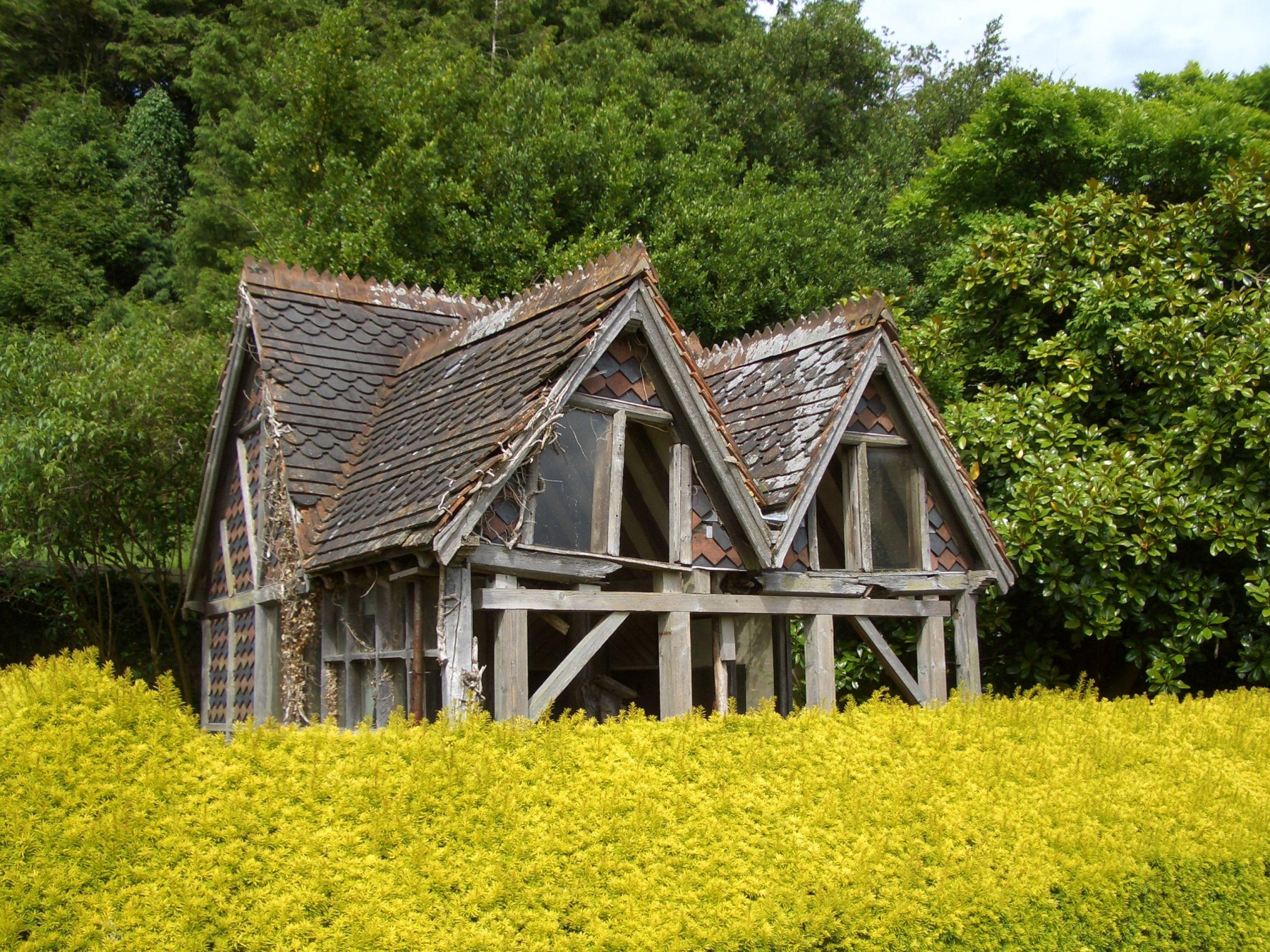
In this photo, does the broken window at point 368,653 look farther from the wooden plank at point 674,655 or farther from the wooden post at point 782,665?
the wooden post at point 782,665

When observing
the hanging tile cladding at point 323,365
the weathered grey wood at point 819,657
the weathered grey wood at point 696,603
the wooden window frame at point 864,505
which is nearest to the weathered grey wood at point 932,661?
the weathered grey wood at point 696,603

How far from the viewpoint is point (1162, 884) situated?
7855 millimetres

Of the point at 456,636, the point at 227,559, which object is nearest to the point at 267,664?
the point at 227,559

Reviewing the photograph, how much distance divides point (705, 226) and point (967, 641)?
12971 mm

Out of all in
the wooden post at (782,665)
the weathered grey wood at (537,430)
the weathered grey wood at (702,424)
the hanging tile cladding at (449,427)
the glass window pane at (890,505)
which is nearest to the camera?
the weathered grey wood at (537,430)

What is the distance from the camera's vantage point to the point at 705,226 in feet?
75.9

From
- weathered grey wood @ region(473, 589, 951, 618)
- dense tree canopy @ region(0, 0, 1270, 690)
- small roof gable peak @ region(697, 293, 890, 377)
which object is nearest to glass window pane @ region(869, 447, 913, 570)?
weathered grey wood @ region(473, 589, 951, 618)

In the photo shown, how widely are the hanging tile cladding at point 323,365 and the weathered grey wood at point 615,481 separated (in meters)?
2.82

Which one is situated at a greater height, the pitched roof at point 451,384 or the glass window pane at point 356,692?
the pitched roof at point 451,384

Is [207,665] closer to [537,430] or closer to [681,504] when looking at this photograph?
[681,504]

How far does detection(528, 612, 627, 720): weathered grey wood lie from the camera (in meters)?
8.63

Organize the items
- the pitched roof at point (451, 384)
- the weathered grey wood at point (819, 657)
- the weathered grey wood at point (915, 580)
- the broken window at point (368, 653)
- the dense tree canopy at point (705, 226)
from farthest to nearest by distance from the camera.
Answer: the dense tree canopy at point (705, 226) → the weathered grey wood at point (915, 580) → the weathered grey wood at point (819, 657) → the broken window at point (368, 653) → the pitched roof at point (451, 384)

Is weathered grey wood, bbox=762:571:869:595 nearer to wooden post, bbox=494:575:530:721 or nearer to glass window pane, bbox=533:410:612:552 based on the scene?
glass window pane, bbox=533:410:612:552

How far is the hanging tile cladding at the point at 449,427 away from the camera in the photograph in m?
8.70
